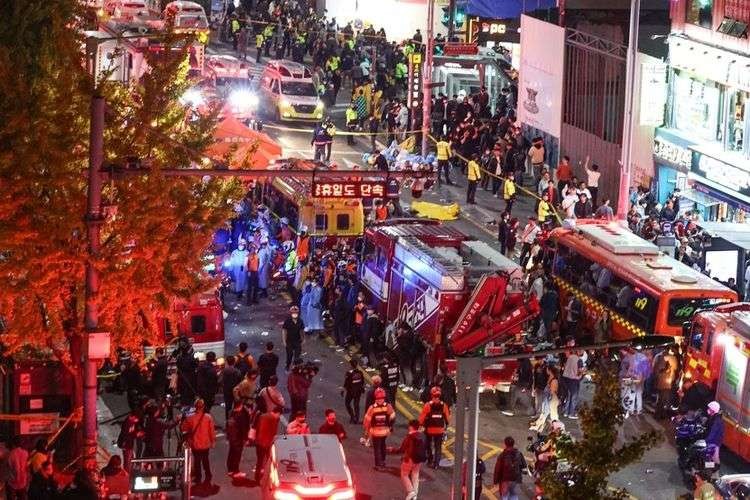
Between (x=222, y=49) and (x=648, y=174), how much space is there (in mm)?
29762

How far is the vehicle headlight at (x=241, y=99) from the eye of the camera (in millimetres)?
59875

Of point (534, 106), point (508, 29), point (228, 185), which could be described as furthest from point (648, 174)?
point (228, 185)

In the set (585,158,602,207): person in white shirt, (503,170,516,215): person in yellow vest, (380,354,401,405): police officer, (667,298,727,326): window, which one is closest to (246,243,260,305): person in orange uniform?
(503,170,516,215): person in yellow vest

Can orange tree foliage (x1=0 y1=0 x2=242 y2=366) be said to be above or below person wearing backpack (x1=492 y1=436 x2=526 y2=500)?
above

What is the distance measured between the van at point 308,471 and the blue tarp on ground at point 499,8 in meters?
40.1

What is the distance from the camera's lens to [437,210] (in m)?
47.8

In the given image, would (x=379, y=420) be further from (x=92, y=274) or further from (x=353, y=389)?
(x=92, y=274)

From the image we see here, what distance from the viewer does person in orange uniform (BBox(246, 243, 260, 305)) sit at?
40031 millimetres

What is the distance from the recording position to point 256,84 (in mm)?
64438

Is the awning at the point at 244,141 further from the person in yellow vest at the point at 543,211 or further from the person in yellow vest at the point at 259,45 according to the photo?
the person in yellow vest at the point at 259,45

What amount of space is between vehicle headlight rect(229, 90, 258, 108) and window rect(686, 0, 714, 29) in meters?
17.4

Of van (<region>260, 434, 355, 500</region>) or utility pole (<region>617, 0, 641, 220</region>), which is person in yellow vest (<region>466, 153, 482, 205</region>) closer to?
utility pole (<region>617, 0, 641, 220</region>)

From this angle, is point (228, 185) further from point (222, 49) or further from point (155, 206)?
point (222, 49)

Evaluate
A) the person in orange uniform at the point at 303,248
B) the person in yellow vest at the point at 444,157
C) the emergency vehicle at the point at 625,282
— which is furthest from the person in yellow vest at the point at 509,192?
the emergency vehicle at the point at 625,282
